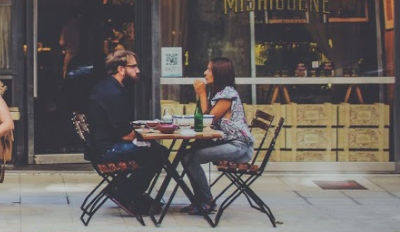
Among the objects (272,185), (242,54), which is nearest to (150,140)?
(272,185)

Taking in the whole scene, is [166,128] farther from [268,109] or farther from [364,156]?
[364,156]

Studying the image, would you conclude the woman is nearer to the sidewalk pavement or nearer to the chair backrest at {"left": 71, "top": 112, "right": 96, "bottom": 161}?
the sidewalk pavement

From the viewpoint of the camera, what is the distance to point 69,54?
1199 centimetres

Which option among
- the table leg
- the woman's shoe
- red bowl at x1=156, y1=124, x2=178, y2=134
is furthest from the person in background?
the woman's shoe

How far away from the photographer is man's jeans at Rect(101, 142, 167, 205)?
318 inches

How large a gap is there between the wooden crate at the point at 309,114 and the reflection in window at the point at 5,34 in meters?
3.72

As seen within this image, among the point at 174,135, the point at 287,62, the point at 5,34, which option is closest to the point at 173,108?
the point at 287,62

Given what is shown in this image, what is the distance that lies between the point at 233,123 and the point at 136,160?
41.5 inches

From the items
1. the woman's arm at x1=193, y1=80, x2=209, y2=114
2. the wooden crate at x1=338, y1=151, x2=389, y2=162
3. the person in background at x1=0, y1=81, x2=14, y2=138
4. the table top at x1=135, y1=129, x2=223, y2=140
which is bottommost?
the wooden crate at x1=338, y1=151, x2=389, y2=162

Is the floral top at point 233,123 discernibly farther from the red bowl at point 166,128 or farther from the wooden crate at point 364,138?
the wooden crate at point 364,138

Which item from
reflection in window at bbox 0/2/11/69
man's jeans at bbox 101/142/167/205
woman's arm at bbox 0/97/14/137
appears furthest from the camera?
reflection in window at bbox 0/2/11/69

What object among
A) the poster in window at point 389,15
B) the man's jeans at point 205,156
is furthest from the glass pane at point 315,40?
the man's jeans at point 205,156

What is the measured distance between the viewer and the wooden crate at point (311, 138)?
11.4m

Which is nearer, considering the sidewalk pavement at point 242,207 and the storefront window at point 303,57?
the sidewalk pavement at point 242,207
